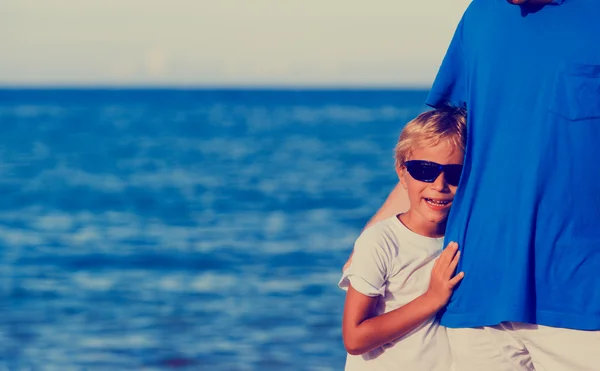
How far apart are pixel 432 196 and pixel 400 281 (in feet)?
0.90

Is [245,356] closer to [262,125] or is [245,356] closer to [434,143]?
[434,143]

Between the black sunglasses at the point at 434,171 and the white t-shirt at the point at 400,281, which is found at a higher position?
the black sunglasses at the point at 434,171

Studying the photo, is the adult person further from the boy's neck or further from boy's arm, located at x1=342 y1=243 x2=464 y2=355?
the boy's neck

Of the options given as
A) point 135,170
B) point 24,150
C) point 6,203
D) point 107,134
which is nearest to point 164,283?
point 6,203

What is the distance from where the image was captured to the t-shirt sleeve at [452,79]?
9.21 ft

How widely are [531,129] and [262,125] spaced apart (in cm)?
5817

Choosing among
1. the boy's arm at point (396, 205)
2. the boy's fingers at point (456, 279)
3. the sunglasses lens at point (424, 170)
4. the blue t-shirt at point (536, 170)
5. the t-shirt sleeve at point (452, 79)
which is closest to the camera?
the blue t-shirt at point (536, 170)

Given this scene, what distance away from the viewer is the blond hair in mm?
2900

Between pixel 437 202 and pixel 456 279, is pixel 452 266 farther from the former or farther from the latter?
pixel 437 202

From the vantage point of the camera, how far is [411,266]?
291 centimetres

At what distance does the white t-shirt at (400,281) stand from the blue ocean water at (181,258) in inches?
174

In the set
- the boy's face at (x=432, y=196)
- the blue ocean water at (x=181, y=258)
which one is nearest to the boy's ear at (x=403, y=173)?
the boy's face at (x=432, y=196)

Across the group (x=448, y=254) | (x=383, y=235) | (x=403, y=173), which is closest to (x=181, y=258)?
(x=403, y=173)

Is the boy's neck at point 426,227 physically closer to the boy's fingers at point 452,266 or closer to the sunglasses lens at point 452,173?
the sunglasses lens at point 452,173
